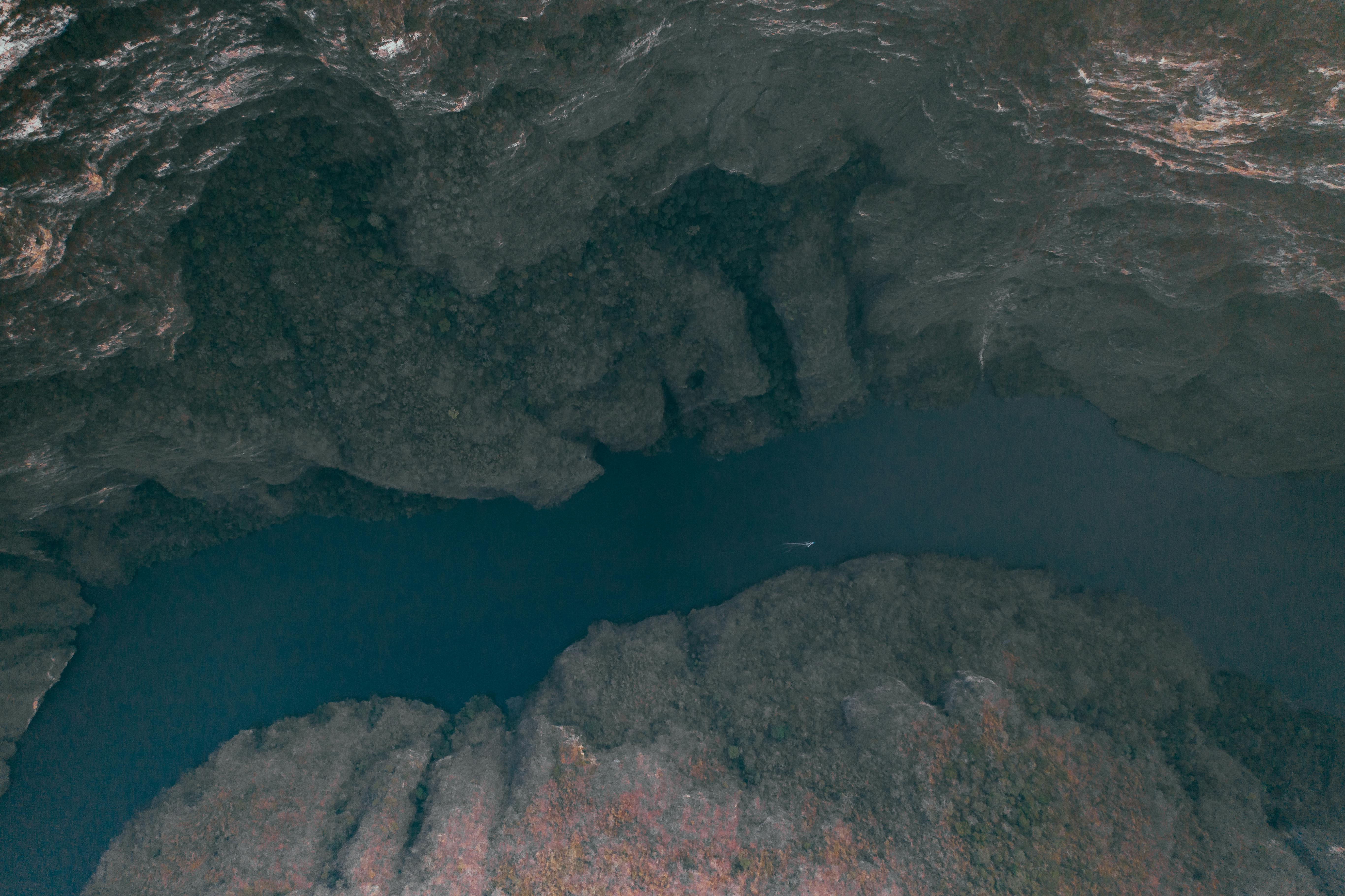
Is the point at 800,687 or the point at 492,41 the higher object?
the point at 492,41

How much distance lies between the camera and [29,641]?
1958 centimetres

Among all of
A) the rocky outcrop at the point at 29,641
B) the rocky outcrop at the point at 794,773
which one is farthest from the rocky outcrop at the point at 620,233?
the rocky outcrop at the point at 794,773

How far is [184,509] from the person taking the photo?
64.9ft

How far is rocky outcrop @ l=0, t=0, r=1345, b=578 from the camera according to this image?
37.4ft

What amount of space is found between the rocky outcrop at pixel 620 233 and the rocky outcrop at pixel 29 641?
1.23 m

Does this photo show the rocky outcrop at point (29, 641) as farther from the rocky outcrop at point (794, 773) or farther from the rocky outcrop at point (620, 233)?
the rocky outcrop at point (794, 773)

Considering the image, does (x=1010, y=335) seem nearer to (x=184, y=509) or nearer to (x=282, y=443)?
(x=282, y=443)

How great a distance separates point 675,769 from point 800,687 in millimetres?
4361

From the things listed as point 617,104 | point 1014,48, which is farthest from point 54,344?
point 1014,48

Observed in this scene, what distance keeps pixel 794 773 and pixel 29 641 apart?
2341 centimetres

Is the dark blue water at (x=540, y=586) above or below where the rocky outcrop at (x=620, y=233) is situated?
below

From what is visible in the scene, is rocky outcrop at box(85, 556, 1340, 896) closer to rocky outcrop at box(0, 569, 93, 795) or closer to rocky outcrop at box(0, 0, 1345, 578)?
rocky outcrop at box(0, 569, 93, 795)

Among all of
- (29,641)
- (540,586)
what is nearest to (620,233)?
(540,586)

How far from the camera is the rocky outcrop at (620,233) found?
37.4 feet
